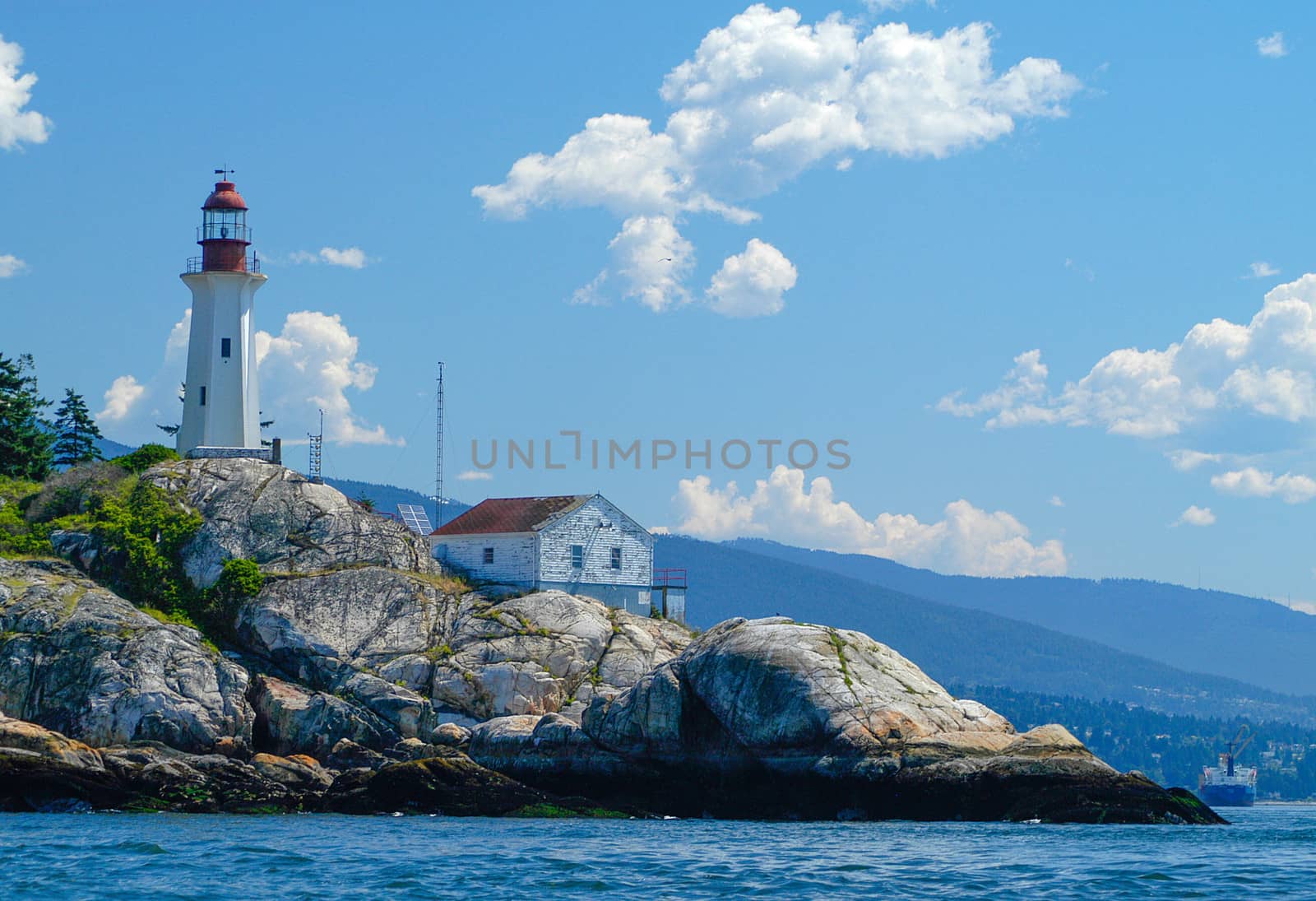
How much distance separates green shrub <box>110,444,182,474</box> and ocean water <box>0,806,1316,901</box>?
20.5m

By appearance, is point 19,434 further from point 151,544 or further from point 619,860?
point 619,860

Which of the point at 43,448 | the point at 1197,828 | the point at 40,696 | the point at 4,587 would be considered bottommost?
the point at 1197,828

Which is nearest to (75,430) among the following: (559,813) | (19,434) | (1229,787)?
(19,434)

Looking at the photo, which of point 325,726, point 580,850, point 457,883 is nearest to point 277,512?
point 325,726

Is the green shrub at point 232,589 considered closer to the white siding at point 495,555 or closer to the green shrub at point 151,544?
the green shrub at point 151,544

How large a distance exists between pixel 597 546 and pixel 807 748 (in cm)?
2111

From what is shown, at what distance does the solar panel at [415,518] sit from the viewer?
68.9m

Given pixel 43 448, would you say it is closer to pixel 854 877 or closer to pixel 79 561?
pixel 79 561

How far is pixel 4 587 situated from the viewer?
5303 centimetres

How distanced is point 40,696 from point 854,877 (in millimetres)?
29756

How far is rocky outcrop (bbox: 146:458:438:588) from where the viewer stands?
189 ft

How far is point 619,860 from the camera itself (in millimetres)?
34625

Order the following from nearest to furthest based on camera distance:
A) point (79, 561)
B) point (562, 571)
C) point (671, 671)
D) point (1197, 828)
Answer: point (1197, 828) < point (671, 671) < point (79, 561) < point (562, 571)

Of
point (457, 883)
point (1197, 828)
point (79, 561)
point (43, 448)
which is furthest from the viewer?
point (43, 448)
